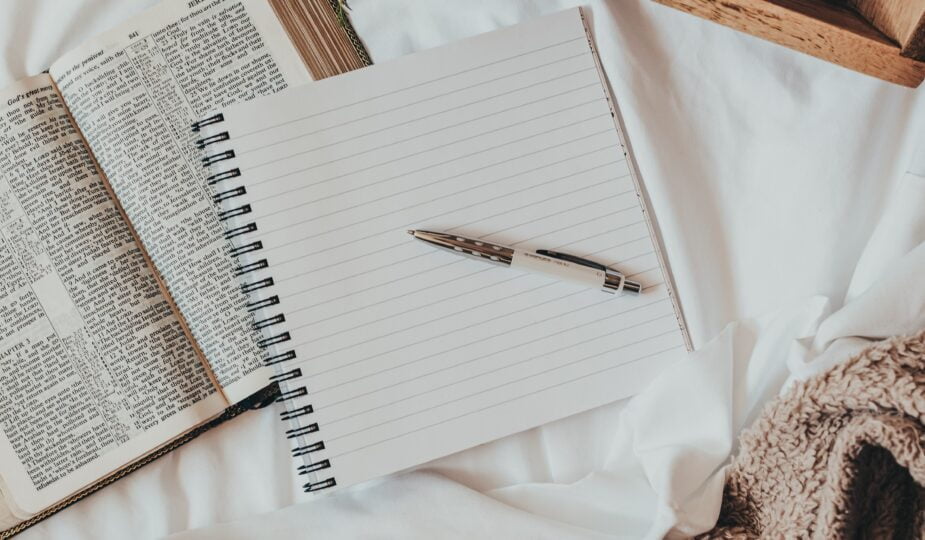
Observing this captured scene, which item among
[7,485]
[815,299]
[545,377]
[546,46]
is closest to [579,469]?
[545,377]

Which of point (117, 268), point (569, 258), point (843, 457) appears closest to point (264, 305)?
point (117, 268)

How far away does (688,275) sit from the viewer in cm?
62

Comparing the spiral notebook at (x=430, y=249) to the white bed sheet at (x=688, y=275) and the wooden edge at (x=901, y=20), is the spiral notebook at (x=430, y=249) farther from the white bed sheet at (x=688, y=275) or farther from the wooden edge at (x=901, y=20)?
the wooden edge at (x=901, y=20)

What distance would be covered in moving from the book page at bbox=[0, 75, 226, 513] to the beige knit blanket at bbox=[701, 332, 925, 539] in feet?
1.42

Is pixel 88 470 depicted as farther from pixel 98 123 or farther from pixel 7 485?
pixel 98 123

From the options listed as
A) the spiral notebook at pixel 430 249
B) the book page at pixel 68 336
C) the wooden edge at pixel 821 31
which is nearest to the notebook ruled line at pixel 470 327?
the spiral notebook at pixel 430 249

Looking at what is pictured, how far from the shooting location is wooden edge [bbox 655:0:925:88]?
1.73ft

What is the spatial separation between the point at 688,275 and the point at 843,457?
0.17 m

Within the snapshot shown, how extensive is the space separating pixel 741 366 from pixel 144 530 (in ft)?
1.65

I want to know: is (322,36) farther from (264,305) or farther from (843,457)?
(843,457)

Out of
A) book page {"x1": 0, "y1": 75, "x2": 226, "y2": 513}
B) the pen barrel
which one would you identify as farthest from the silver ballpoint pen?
book page {"x1": 0, "y1": 75, "x2": 226, "y2": 513}

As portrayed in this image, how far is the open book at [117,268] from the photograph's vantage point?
0.63m

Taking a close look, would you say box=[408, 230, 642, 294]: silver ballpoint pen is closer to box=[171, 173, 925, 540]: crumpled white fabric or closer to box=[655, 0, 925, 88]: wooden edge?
box=[171, 173, 925, 540]: crumpled white fabric

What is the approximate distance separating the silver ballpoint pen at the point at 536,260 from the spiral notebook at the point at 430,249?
0.01 metres
